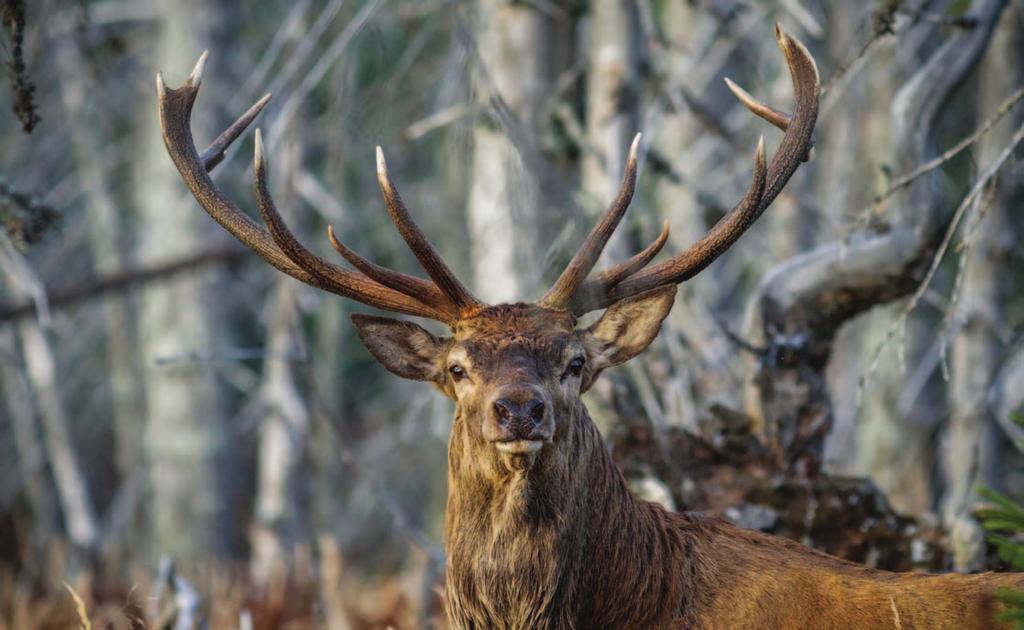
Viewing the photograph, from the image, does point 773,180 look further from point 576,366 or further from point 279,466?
point 279,466

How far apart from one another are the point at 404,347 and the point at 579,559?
1084 mm

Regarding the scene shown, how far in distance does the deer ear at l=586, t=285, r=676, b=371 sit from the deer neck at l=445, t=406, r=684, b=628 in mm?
378

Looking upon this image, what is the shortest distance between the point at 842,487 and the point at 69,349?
1236 centimetres

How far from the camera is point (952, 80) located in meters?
5.69

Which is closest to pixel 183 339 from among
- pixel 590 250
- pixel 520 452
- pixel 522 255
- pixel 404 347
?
pixel 522 255

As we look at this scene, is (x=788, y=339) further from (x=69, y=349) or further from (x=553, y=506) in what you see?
(x=69, y=349)

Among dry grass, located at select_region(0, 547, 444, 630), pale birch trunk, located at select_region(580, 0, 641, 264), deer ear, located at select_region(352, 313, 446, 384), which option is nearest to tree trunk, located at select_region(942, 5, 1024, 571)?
pale birch trunk, located at select_region(580, 0, 641, 264)

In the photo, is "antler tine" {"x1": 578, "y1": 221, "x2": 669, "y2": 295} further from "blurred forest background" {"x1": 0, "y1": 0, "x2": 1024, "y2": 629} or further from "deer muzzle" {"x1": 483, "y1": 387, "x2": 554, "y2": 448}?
"blurred forest background" {"x1": 0, "y1": 0, "x2": 1024, "y2": 629}

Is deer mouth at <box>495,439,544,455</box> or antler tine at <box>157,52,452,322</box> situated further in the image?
antler tine at <box>157,52,452,322</box>

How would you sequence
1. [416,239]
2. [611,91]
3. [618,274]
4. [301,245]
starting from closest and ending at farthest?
[416,239], [301,245], [618,274], [611,91]

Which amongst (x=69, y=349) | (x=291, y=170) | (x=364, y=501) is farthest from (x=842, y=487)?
(x=364, y=501)

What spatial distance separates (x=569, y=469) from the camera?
4.13 m

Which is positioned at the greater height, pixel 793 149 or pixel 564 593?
pixel 793 149

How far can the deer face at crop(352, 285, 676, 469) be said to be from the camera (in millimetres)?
3830
